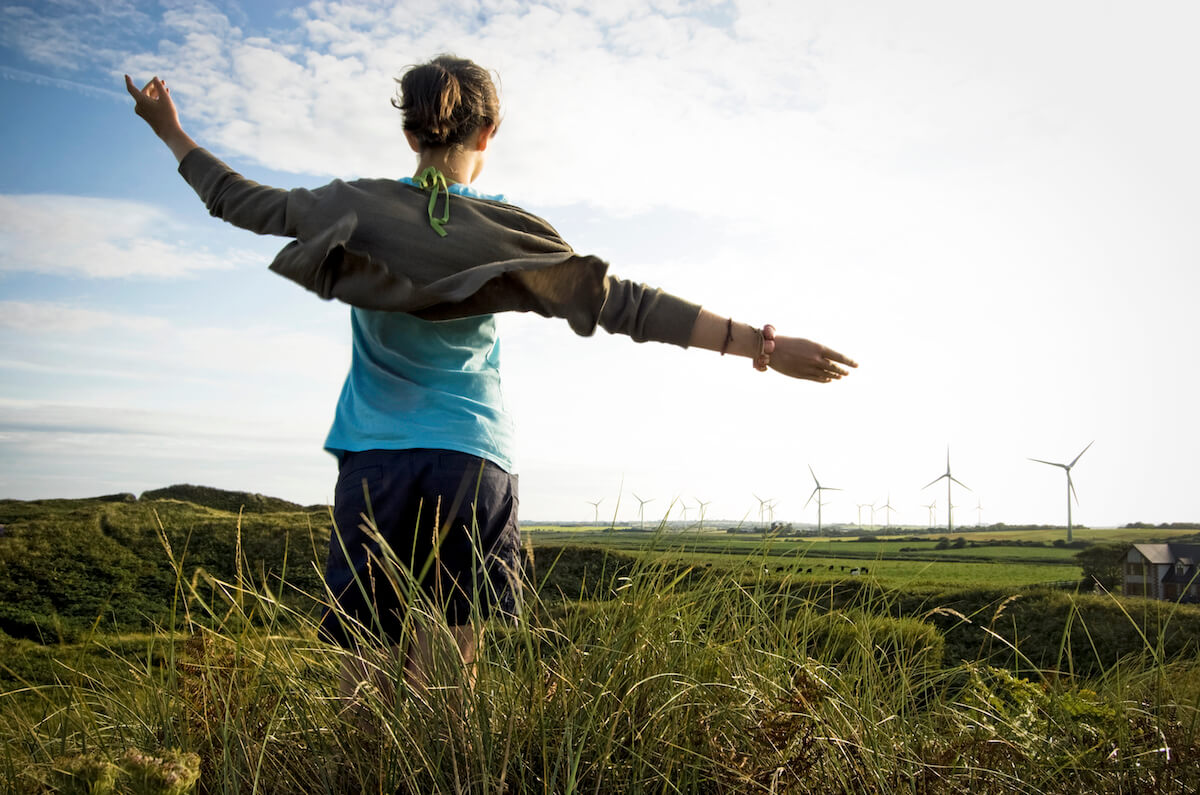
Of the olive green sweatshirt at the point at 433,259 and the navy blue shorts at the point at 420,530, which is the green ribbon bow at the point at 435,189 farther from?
the navy blue shorts at the point at 420,530

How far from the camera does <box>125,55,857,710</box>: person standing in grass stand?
8.61 ft

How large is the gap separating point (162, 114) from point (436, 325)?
1.59 meters

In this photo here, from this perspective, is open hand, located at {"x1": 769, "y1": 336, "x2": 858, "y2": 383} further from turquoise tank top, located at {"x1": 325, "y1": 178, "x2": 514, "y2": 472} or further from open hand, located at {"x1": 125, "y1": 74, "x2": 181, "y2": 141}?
open hand, located at {"x1": 125, "y1": 74, "x2": 181, "y2": 141}

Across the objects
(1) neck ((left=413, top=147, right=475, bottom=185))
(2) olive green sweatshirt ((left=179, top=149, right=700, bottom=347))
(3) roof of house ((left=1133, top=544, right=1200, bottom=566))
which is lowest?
(3) roof of house ((left=1133, top=544, right=1200, bottom=566))

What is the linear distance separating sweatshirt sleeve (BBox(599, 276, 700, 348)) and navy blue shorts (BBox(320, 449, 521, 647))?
0.69m

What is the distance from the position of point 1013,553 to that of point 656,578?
50083 mm

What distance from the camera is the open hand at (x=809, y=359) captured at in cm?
284

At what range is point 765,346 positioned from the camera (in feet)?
9.43

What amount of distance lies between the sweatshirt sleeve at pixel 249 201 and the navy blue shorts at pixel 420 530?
0.90 meters

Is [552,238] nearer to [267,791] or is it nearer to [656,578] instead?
[656,578]

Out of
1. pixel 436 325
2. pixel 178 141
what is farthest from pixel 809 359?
pixel 178 141

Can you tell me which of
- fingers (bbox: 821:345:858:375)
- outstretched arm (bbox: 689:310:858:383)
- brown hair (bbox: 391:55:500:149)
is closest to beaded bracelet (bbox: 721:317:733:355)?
outstretched arm (bbox: 689:310:858:383)

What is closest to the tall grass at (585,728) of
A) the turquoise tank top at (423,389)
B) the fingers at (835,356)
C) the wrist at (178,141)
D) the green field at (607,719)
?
the green field at (607,719)

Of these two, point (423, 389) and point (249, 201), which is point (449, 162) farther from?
point (423, 389)
